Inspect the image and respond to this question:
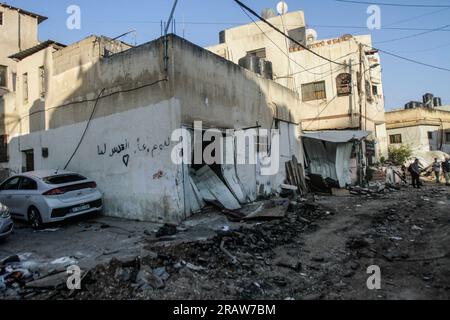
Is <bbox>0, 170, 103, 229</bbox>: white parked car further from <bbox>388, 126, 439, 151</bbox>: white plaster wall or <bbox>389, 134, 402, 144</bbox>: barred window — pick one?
<bbox>389, 134, 402, 144</bbox>: barred window

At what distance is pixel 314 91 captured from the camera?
72.6 feet

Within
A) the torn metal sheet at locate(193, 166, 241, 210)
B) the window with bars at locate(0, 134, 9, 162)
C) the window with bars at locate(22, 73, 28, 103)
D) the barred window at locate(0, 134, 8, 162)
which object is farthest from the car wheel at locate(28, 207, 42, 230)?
the barred window at locate(0, 134, 8, 162)

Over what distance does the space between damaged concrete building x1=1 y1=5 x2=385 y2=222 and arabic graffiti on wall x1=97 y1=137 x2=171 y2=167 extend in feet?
0.10

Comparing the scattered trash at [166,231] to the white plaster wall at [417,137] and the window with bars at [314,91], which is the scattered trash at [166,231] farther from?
the white plaster wall at [417,137]

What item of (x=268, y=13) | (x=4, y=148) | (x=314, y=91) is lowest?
(x=4, y=148)

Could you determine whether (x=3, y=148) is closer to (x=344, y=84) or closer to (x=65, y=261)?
(x=65, y=261)

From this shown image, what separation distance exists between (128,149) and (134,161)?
1.42 ft

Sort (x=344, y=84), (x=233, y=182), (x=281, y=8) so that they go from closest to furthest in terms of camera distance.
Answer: (x=233, y=182) < (x=344, y=84) < (x=281, y=8)

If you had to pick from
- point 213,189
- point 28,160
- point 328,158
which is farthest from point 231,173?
point 28,160

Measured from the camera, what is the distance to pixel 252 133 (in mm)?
12305

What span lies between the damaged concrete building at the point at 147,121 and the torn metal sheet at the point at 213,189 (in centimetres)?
3
